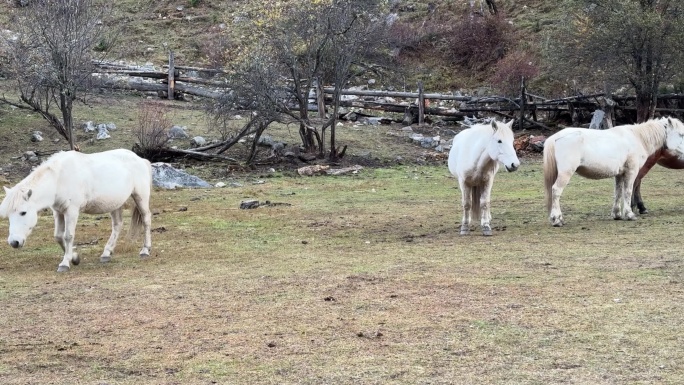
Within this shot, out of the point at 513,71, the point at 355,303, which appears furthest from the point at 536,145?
the point at 355,303

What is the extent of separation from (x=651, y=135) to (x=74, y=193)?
7.70 meters

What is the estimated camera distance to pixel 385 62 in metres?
31.8

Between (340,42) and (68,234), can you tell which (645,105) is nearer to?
(340,42)

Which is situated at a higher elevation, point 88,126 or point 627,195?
point 88,126

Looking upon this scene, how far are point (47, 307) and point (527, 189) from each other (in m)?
10.2

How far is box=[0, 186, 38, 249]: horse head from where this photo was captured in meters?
8.34

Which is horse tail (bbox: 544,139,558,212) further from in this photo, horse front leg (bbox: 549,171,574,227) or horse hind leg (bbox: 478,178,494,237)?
horse hind leg (bbox: 478,178,494,237)

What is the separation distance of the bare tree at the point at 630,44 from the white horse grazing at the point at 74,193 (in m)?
14.6

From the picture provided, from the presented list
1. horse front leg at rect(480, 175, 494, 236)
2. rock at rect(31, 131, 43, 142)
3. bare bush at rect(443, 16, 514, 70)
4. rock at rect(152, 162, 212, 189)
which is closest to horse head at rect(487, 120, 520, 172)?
horse front leg at rect(480, 175, 494, 236)

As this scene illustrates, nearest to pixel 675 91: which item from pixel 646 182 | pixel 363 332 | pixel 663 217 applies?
pixel 646 182

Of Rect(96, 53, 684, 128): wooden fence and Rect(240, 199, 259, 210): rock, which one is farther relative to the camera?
Rect(96, 53, 684, 128): wooden fence

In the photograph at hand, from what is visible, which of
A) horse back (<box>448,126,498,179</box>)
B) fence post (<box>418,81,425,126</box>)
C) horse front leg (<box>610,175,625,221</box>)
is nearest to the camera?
horse back (<box>448,126,498,179</box>)

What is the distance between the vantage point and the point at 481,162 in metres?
10.2

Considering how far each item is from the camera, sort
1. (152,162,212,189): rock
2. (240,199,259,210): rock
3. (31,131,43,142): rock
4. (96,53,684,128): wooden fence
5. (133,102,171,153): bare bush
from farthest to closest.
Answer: (96,53,684,128): wooden fence, (31,131,43,142): rock, (133,102,171,153): bare bush, (152,162,212,189): rock, (240,199,259,210): rock
